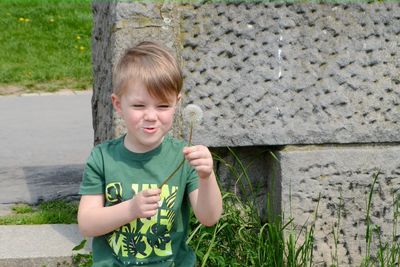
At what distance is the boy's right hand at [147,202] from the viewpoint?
2.41 meters

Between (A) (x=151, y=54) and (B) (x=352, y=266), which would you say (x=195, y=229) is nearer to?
(B) (x=352, y=266)

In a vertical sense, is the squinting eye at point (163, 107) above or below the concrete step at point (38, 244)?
above

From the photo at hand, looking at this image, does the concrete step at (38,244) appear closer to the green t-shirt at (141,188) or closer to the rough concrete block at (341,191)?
the rough concrete block at (341,191)

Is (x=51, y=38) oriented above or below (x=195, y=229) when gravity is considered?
above

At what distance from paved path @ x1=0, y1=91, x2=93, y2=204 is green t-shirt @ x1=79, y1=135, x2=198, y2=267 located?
2.06 m

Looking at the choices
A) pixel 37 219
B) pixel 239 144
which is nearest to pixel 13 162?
pixel 37 219

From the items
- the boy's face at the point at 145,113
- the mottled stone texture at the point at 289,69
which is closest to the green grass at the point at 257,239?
the mottled stone texture at the point at 289,69

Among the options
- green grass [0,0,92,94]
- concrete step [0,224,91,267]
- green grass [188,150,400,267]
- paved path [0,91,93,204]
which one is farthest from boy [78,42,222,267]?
green grass [0,0,92,94]

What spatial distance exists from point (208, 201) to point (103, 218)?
0.96 feet

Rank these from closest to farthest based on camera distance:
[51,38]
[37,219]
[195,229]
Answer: [195,229] < [37,219] < [51,38]

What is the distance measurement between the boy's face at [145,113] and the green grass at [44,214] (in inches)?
67.8

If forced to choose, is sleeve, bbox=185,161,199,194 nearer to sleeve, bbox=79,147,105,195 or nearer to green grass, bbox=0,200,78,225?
sleeve, bbox=79,147,105,195

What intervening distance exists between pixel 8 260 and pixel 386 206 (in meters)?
1.48

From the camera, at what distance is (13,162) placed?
224 inches
